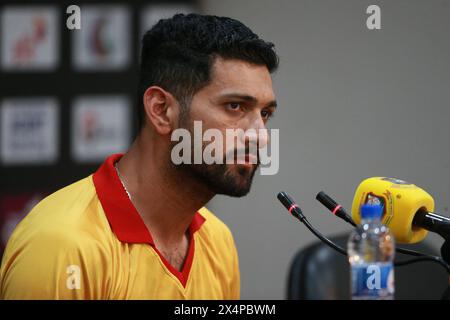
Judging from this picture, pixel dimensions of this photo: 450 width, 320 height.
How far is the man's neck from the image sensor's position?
141 centimetres

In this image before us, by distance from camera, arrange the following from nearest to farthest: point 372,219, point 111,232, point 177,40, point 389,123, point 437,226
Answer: point 372,219 → point 437,226 → point 111,232 → point 177,40 → point 389,123

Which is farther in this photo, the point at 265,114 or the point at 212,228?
the point at 212,228

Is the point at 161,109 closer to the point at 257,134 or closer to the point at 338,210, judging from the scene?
the point at 257,134

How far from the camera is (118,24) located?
2434 mm

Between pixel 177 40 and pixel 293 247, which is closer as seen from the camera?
pixel 177 40

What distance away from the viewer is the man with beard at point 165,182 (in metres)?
1.25

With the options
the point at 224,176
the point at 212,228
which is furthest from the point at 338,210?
the point at 212,228

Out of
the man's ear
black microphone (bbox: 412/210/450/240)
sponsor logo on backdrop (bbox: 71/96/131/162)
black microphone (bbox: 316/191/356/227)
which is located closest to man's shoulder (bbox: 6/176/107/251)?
the man's ear

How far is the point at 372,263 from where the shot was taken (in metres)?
0.92

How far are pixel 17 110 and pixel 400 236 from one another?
178 centimetres

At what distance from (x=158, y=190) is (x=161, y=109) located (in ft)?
0.57

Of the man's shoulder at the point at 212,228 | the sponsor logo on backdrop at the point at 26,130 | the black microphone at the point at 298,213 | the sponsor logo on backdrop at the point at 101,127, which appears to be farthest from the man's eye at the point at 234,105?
the sponsor logo on backdrop at the point at 26,130

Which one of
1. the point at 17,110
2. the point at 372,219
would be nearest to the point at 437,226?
the point at 372,219
